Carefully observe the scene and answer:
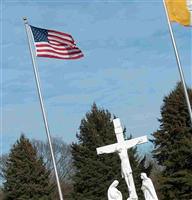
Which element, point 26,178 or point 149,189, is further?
point 26,178

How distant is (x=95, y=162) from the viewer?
42250mm

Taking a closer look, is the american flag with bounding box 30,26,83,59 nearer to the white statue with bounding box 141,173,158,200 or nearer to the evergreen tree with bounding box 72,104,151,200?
the white statue with bounding box 141,173,158,200

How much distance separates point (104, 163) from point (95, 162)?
71cm

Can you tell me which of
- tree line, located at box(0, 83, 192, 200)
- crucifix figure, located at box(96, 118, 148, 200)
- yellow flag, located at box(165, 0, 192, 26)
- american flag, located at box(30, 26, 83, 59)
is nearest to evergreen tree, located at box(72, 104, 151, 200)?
tree line, located at box(0, 83, 192, 200)

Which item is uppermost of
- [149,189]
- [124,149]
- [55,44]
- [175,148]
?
[55,44]

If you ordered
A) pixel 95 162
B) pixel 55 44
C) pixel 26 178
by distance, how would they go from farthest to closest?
1. pixel 26 178
2. pixel 95 162
3. pixel 55 44

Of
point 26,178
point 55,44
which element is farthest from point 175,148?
point 55,44

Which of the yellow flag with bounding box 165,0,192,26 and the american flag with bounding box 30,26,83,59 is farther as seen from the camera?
the american flag with bounding box 30,26,83,59

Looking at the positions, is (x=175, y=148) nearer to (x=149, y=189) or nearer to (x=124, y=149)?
(x=124, y=149)

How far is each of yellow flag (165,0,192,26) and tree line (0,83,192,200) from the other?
20420 mm

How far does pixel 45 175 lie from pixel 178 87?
13.1 metres

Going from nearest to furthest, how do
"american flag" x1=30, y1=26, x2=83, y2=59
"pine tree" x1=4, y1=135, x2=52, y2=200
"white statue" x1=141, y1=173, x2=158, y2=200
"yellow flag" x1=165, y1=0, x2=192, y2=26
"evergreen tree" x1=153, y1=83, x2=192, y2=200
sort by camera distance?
"yellow flag" x1=165, y1=0, x2=192, y2=26 < "american flag" x1=30, y1=26, x2=83, y2=59 < "white statue" x1=141, y1=173, x2=158, y2=200 < "evergreen tree" x1=153, y1=83, x2=192, y2=200 < "pine tree" x1=4, y1=135, x2=52, y2=200

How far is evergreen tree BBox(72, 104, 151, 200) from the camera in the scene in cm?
4203

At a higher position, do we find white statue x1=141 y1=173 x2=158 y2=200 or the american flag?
the american flag
